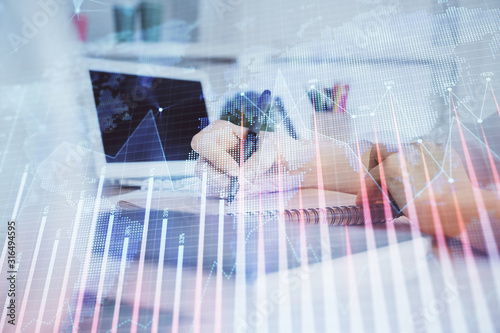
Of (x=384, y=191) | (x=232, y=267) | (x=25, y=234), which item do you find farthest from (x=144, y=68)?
(x=384, y=191)

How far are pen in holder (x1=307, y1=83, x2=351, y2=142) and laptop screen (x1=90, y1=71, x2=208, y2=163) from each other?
0.40 metres

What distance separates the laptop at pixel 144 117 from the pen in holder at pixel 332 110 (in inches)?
15.4

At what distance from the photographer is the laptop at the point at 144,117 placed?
4.02 feet

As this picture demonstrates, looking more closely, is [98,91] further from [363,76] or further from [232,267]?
[363,76]

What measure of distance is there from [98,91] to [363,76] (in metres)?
1.05

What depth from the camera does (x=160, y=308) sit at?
3.33ft

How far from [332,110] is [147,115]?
70 centimetres
